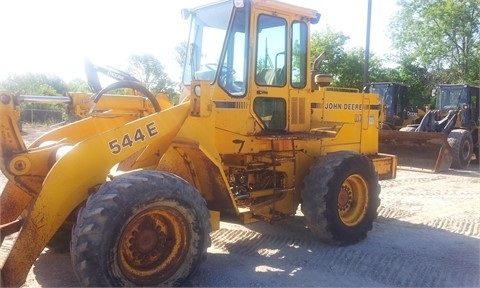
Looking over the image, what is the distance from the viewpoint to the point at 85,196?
3.93m

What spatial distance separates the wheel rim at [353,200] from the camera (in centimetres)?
592

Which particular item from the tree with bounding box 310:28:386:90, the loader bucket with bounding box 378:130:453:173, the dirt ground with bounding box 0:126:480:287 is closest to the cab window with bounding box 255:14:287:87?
the dirt ground with bounding box 0:126:480:287

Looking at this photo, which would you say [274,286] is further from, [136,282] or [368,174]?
[368,174]

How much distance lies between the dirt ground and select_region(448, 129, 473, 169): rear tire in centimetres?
592

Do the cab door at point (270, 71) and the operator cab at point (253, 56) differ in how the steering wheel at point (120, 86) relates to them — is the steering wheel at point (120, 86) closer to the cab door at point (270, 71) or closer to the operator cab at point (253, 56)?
the operator cab at point (253, 56)

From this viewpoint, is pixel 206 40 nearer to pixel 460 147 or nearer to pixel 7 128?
pixel 7 128

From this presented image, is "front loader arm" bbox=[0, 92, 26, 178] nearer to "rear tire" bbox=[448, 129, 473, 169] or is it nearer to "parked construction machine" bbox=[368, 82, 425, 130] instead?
"rear tire" bbox=[448, 129, 473, 169]

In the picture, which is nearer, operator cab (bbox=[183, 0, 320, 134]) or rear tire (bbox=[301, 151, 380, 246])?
operator cab (bbox=[183, 0, 320, 134])

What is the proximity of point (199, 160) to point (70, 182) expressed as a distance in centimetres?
135

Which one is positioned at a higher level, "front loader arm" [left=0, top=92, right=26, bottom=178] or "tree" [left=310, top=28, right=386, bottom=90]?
"tree" [left=310, top=28, right=386, bottom=90]

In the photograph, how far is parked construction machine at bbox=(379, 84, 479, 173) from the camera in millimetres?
12466

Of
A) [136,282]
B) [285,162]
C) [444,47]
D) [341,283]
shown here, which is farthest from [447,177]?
[444,47]

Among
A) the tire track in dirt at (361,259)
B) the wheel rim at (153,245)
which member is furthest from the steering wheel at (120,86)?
the tire track in dirt at (361,259)

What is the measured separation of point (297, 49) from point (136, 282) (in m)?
3.44
